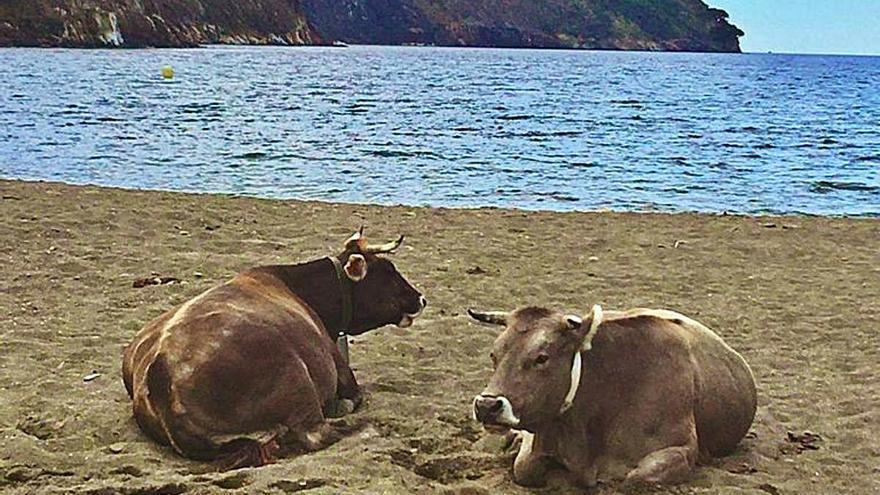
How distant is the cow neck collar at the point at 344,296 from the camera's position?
834 centimetres

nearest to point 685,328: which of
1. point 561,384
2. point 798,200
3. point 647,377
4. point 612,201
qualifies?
point 647,377

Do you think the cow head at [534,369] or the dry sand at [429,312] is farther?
the dry sand at [429,312]

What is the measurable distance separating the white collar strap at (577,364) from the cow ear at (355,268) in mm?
2393

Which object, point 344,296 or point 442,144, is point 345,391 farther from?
point 442,144

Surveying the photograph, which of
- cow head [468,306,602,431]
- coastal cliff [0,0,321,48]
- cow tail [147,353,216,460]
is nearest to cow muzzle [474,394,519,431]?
cow head [468,306,602,431]

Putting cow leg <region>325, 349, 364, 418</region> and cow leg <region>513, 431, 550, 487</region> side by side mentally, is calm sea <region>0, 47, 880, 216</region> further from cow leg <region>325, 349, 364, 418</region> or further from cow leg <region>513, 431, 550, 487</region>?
cow leg <region>513, 431, 550, 487</region>

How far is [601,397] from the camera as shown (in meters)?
6.43

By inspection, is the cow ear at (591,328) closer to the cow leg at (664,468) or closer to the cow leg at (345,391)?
the cow leg at (664,468)

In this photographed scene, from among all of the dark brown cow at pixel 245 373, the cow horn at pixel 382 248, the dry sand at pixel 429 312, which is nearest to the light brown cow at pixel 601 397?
the dry sand at pixel 429 312

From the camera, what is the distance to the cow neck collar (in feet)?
27.3

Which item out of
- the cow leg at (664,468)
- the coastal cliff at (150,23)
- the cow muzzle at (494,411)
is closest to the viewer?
the cow muzzle at (494,411)

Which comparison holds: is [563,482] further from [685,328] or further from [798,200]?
[798,200]

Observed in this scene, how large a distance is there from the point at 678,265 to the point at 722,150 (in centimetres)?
2244

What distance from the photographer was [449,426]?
299 inches
